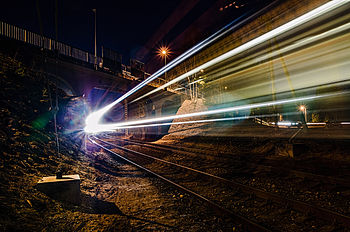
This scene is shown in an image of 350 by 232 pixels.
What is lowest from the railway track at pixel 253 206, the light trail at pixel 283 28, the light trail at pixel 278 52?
the railway track at pixel 253 206

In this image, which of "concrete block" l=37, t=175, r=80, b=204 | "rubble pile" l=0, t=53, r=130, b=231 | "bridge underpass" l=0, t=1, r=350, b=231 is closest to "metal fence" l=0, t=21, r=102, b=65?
"bridge underpass" l=0, t=1, r=350, b=231

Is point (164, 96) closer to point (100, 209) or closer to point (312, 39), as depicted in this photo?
point (312, 39)

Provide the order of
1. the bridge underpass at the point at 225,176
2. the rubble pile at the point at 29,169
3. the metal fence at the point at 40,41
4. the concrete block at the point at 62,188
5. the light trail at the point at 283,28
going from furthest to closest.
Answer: the light trail at the point at 283,28
the metal fence at the point at 40,41
the concrete block at the point at 62,188
the bridge underpass at the point at 225,176
the rubble pile at the point at 29,169

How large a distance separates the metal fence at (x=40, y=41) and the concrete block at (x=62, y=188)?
984 cm

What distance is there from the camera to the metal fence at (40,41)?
13.5 m

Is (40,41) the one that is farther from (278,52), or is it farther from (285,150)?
(278,52)

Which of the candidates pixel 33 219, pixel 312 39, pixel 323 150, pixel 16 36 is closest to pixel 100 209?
pixel 33 219

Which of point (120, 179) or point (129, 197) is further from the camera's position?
point (120, 179)

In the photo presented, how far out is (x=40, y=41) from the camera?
51.9 feet

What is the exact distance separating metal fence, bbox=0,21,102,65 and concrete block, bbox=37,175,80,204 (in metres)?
9.84

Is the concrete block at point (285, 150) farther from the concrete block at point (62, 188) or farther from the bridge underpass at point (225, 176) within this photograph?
the concrete block at point (62, 188)

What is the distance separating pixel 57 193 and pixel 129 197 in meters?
2.15

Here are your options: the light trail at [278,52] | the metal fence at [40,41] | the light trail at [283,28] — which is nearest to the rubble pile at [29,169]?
the metal fence at [40,41]

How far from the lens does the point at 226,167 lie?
30.3 ft
